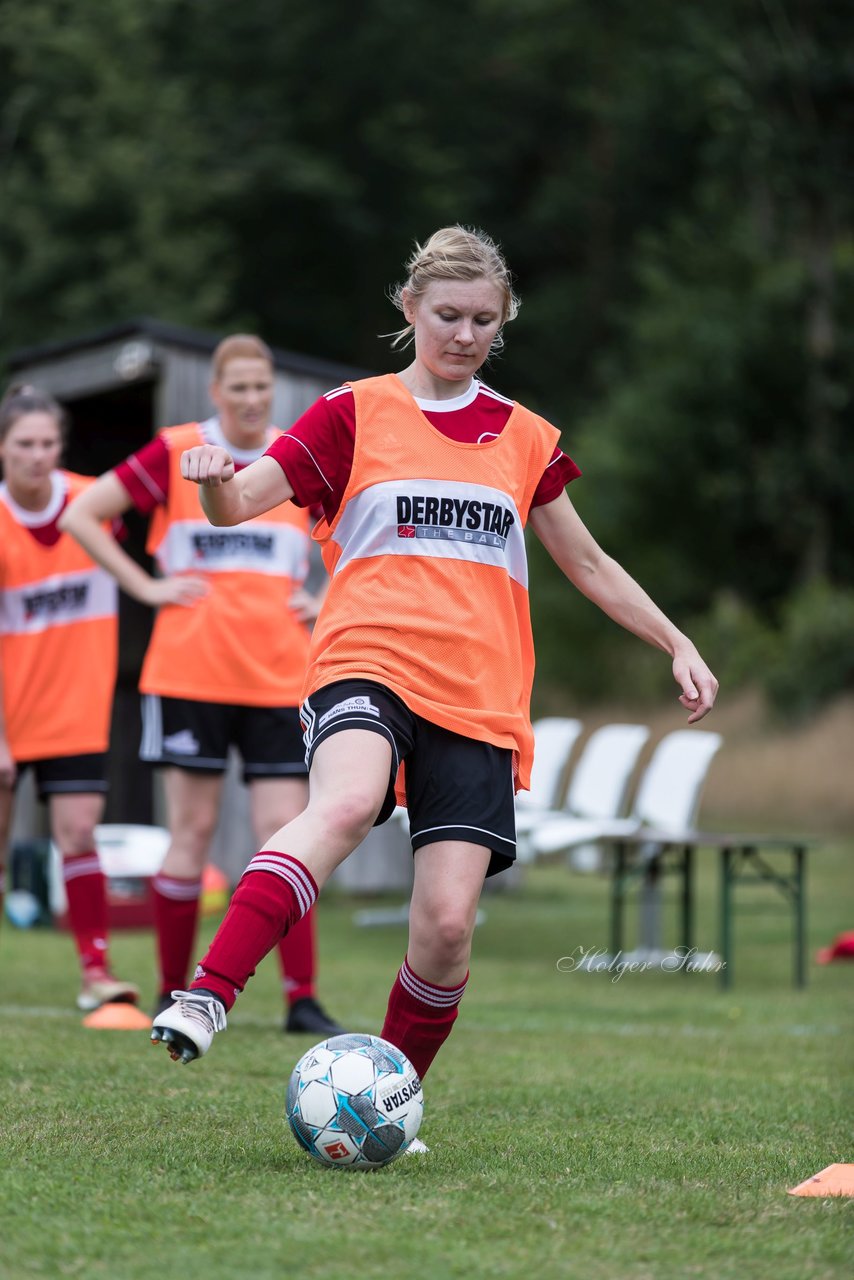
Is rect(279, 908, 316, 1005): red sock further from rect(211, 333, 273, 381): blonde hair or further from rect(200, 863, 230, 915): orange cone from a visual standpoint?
rect(200, 863, 230, 915): orange cone

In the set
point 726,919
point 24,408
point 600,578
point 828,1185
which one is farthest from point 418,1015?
point 726,919

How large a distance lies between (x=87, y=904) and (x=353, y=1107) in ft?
11.0

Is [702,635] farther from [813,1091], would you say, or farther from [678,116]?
[813,1091]

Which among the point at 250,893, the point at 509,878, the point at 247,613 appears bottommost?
the point at 509,878

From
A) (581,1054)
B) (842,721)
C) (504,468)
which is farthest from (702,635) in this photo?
(504,468)

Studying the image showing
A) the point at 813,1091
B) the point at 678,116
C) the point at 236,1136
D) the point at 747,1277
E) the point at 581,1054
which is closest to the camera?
the point at 747,1277

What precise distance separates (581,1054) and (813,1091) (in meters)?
1.00

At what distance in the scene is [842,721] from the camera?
21172 mm

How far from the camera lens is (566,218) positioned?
3909 centimetres

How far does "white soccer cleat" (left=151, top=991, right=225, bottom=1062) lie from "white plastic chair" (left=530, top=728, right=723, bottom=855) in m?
6.55

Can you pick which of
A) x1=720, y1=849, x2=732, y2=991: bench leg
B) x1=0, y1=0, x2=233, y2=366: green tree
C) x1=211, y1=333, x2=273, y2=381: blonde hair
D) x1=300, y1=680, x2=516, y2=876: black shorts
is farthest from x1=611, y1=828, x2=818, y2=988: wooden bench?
x1=0, y1=0, x2=233, y2=366: green tree

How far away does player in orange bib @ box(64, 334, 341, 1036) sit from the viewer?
6.20 meters

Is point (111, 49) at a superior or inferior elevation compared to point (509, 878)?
superior

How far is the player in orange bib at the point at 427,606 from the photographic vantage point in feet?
12.7
